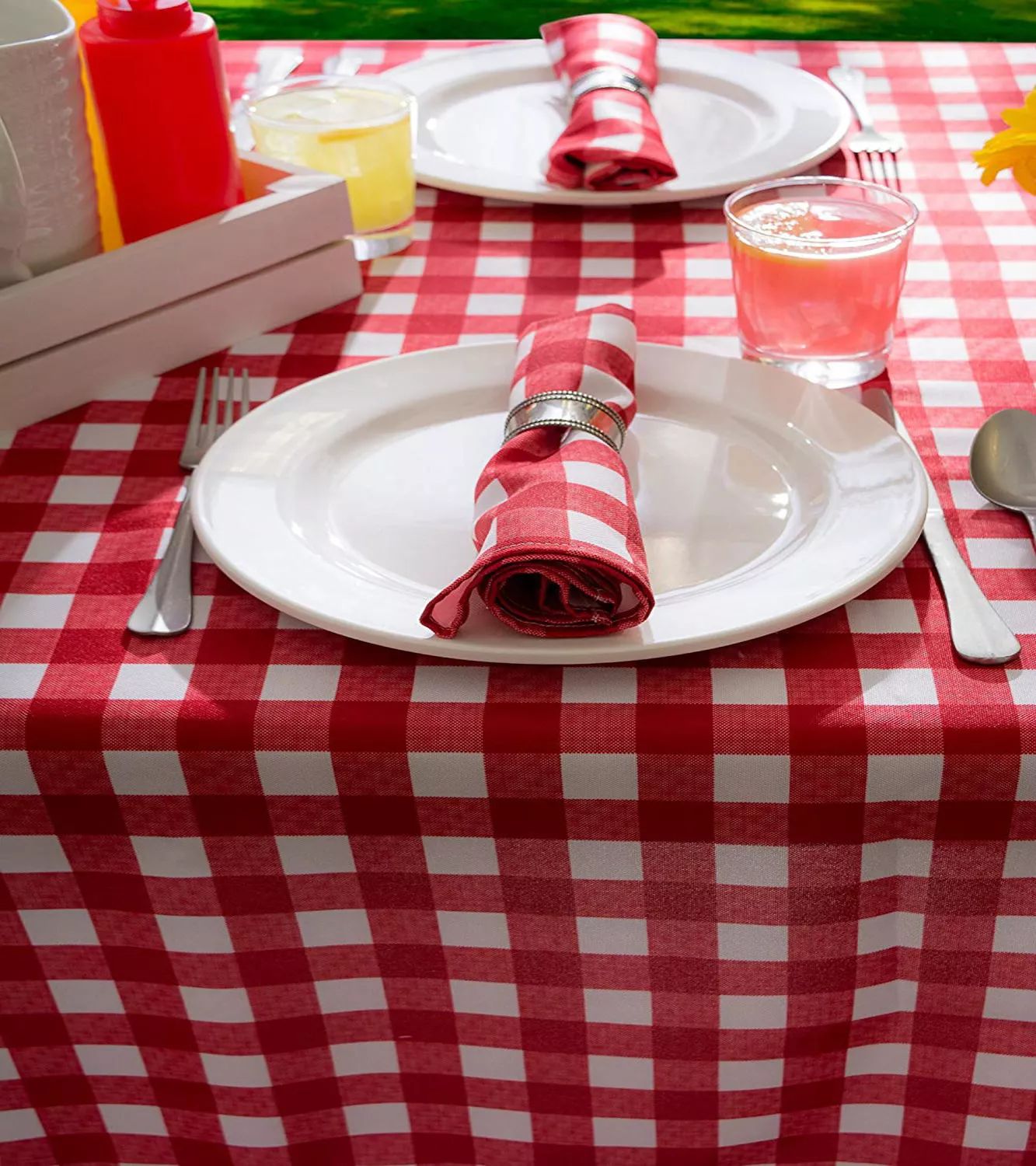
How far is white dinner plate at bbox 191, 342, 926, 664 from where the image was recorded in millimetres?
583

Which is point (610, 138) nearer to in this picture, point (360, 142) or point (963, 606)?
point (360, 142)

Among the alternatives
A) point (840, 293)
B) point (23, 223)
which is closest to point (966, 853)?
point (840, 293)

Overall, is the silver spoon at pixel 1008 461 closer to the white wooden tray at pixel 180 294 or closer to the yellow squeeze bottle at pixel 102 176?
the white wooden tray at pixel 180 294

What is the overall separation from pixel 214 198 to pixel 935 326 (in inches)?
20.0

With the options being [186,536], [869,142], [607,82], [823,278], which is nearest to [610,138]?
[607,82]

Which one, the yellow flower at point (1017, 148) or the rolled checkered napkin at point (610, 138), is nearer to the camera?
the yellow flower at point (1017, 148)

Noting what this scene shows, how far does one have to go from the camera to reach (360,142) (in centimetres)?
96

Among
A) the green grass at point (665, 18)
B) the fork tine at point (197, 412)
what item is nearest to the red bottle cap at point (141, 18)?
the fork tine at point (197, 412)

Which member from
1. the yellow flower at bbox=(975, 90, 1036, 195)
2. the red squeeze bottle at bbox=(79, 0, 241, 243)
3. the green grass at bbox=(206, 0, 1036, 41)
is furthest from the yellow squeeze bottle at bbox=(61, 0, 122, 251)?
the green grass at bbox=(206, 0, 1036, 41)

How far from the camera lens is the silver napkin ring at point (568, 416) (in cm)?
67

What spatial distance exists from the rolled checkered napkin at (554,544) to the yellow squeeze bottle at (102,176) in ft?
1.44

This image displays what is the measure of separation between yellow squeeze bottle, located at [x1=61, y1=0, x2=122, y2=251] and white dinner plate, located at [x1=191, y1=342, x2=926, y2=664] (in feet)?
0.94

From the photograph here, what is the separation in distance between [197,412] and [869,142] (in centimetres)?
66

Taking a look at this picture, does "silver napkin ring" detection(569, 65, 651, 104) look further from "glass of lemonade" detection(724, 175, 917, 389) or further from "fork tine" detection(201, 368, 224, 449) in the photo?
"fork tine" detection(201, 368, 224, 449)
